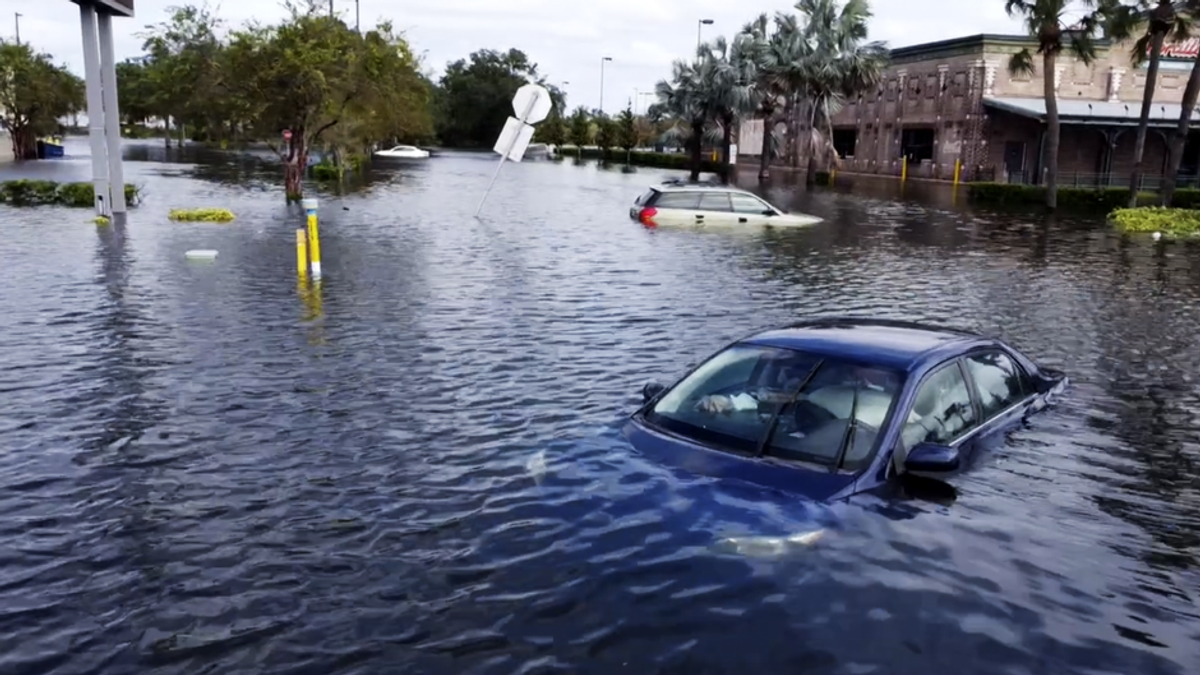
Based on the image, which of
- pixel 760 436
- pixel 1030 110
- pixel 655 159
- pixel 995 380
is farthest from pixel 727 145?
pixel 760 436

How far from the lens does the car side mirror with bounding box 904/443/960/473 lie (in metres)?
6.48

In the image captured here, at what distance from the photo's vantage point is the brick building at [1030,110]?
54.3m

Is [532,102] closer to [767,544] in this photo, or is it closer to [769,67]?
[767,544]

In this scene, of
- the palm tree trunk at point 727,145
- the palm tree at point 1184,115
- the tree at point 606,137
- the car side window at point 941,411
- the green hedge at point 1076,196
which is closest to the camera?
the car side window at point 941,411

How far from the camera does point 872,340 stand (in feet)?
24.1

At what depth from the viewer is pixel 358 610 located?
550cm

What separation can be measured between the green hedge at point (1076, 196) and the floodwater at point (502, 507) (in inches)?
1012

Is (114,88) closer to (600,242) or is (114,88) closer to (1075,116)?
(600,242)

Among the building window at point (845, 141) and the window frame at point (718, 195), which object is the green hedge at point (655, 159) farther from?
the window frame at point (718, 195)

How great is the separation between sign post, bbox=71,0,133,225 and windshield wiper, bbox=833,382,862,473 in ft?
72.1

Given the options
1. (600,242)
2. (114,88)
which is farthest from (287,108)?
(600,242)

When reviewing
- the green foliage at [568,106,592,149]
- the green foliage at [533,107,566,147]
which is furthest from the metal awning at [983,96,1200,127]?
the green foliage at [533,107,566,147]

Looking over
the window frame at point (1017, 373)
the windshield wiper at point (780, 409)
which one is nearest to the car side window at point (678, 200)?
the window frame at point (1017, 373)

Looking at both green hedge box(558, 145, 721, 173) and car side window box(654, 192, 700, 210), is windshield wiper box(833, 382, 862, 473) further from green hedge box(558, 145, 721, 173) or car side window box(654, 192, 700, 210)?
green hedge box(558, 145, 721, 173)
